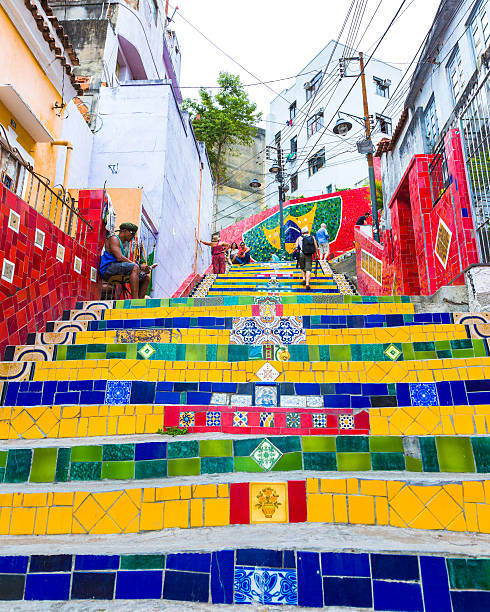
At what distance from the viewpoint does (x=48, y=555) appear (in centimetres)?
171

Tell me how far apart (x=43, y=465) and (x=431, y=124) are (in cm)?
1098

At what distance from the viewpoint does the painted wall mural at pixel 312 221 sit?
21406mm

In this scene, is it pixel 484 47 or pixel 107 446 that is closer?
pixel 107 446

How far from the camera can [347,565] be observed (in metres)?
1.61

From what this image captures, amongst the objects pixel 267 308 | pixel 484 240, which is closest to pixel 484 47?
pixel 484 240

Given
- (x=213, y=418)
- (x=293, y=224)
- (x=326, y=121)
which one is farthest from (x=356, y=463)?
(x=326, y=121)

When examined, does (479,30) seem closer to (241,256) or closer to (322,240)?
(322,240)

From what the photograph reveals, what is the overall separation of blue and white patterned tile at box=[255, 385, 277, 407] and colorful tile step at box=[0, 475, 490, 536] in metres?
1.30

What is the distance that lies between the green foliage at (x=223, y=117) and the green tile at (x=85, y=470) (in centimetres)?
2552

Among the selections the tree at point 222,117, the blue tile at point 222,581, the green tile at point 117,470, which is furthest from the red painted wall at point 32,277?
the tree at point 222,117

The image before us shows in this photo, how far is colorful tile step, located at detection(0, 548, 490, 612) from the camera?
1568 millimetres

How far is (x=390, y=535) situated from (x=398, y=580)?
24 centimetres

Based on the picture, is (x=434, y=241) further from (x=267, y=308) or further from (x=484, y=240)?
(x=267, y=308)

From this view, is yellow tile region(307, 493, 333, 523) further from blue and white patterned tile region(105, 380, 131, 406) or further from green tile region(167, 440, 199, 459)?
blue and white patterned tile region(105, 380, 131, 406)
